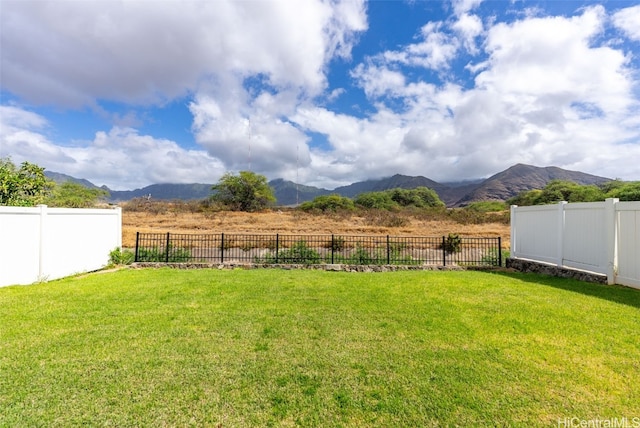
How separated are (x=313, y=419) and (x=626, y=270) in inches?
291

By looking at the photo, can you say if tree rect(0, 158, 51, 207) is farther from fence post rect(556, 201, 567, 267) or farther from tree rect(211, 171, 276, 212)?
tree rect(211, 171, 276, 212)

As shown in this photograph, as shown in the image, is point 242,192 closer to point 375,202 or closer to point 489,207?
point 375,202

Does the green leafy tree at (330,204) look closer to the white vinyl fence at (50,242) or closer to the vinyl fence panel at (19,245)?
the white vinyl fence at (50,242)

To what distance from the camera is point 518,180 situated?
11581cm

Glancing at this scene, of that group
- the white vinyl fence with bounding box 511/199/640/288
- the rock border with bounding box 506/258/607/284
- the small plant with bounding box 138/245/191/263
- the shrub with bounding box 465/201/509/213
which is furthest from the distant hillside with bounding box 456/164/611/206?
the small plant with bounding box 138/245/191/263

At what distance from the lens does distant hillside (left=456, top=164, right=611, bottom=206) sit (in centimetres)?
10225

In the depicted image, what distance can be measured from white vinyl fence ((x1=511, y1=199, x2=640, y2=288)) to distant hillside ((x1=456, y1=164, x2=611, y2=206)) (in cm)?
9571

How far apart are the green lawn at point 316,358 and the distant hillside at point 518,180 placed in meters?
101

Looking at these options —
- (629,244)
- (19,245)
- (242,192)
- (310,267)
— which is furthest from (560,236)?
(242,192)

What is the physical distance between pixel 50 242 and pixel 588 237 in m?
12.5

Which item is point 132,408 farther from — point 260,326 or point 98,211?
point 98,211

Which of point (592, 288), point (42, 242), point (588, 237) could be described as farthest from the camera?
point (588, 237)

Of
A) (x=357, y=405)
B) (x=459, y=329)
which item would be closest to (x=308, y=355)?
(x=357, y=405)

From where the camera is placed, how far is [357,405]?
2.47m
